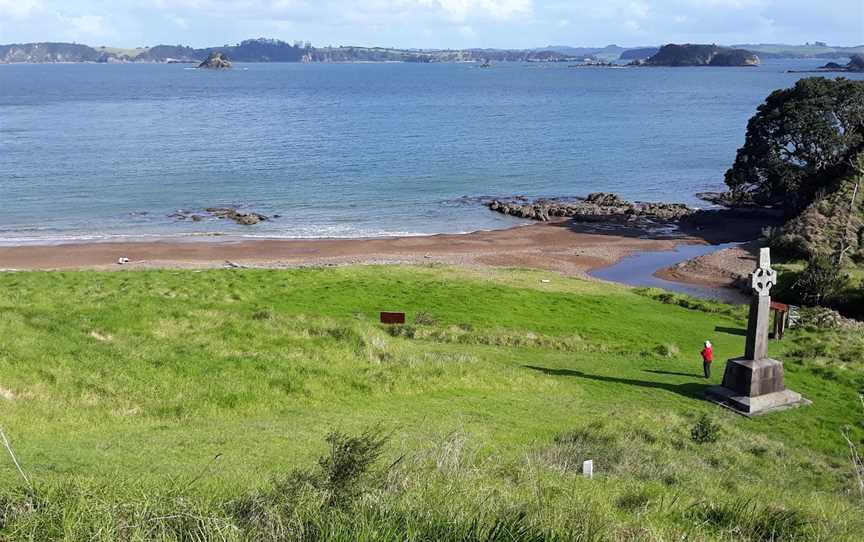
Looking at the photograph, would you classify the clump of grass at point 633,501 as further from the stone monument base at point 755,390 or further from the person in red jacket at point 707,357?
the person in red jacket at point 707,357

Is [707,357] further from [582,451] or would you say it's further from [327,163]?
[327,163]

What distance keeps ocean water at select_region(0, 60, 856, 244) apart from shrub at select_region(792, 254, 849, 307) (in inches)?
1106

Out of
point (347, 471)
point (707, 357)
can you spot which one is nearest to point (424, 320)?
point (707, 357)

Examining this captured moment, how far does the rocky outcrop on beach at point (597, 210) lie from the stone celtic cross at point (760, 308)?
4613cm

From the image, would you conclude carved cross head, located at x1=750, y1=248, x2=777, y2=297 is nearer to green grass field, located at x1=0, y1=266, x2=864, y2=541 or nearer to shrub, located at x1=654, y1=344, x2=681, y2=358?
green grass field, located at x1=0, y1=266, x2=864, y2=541

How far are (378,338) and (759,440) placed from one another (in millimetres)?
11021

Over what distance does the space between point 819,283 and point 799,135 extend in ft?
97.5

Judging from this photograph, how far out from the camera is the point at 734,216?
68312mm

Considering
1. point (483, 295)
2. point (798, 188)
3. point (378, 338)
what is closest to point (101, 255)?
point (483, 295)

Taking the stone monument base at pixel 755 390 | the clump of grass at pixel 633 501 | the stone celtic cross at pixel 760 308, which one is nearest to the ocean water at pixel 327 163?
the stone monument base at pixel 755 390

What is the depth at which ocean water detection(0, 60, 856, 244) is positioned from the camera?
66125 millimetres

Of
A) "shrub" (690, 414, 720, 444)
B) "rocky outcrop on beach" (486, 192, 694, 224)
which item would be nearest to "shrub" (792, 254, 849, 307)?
"rocky outcrop on beach" (486, 192, 694, 224)

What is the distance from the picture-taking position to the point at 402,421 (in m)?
17.1

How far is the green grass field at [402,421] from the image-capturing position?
846 cm
